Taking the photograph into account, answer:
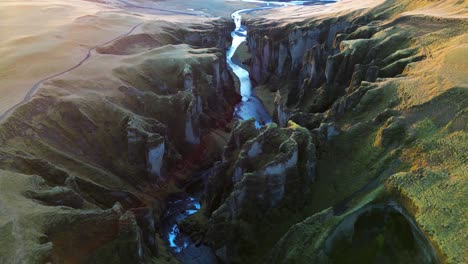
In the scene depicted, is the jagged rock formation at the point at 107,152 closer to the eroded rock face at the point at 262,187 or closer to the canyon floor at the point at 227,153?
the canyon floor at the point at 227,153

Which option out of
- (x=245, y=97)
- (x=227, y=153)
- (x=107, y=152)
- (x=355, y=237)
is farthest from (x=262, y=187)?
(x=245, y=97)

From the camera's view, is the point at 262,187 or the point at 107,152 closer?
the point at 262,187

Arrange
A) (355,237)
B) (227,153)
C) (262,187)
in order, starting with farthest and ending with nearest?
(227,153)
(262,187)
(355,237)

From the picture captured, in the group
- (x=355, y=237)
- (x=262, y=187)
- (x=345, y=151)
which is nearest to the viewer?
(x=355, y=237)

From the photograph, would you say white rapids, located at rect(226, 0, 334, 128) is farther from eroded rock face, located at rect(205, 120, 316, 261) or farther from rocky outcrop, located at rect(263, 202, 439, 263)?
rocky outcrop, located at rect(263, 202, 439, 263)

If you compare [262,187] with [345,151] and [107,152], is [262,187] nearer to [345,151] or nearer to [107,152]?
[345,151]

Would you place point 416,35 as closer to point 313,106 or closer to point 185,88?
point 313,106

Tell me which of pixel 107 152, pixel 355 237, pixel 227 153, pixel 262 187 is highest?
pixel 262 187

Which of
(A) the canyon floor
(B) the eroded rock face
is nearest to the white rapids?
(A) the canyon floor

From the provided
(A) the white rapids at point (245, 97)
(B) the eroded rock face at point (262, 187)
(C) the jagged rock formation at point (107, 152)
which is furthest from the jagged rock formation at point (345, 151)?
(A) the white rapids at point (245, 97)

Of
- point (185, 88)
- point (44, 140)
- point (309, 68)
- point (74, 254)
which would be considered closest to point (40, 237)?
point (74, 254)
